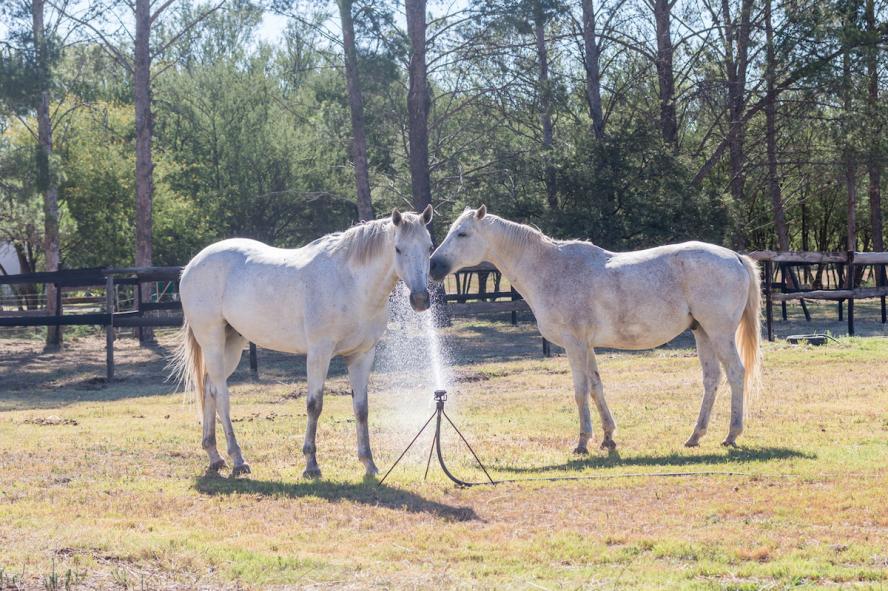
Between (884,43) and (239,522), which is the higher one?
(884,43)

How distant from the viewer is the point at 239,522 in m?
6.45

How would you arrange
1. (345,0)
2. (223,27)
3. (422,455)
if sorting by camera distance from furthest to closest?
(223,27), (345,0), (422,455)

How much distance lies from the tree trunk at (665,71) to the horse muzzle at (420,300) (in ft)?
56.2

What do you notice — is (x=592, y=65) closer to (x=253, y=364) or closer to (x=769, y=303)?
(x=769, y=303)

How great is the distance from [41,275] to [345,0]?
908 cm

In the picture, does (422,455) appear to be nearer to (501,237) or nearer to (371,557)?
(501,237)

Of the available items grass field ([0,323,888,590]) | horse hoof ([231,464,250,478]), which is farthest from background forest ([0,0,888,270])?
horse hoof ([231,464,250,478])

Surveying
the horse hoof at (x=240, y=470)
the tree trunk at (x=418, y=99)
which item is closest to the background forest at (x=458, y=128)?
the tree trunk at (x=418, y=99)

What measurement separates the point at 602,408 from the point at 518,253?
166 centimetres

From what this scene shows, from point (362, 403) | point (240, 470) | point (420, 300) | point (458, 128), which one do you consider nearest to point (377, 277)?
point (420, 300)

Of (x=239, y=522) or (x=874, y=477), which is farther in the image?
(x=874, y=477)

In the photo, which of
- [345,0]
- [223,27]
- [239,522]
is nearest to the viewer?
[239,522]

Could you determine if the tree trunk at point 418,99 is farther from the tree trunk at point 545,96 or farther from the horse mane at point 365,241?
the horse mane at point 365,241

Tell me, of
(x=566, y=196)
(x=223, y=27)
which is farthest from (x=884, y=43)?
(x=223, y=27)
